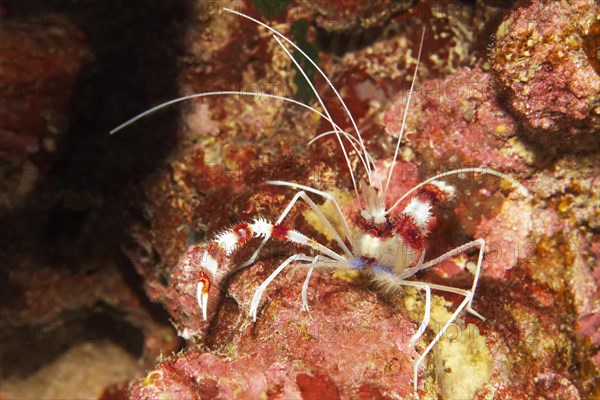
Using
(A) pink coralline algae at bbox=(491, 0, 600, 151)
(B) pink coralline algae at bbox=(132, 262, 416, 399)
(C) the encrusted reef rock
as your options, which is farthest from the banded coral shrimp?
(C) the encrusted reef rock

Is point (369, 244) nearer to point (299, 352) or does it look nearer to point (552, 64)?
point (299, 352)

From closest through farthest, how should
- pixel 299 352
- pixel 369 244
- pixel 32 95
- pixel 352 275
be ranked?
pixel 299 352 < pixel 369 244 < pixel 352 275 < pixel 32 95

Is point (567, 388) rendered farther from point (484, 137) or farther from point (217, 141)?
point (217, 141)

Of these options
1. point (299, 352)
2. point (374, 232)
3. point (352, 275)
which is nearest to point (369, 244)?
point (374, 232)

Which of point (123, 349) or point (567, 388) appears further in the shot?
point (123, 349)

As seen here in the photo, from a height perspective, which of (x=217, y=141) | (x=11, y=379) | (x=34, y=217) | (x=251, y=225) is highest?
(x=251, y=225)

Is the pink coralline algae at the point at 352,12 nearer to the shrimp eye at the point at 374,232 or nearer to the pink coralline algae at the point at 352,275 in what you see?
the pink coralline algae at the point at 352,275

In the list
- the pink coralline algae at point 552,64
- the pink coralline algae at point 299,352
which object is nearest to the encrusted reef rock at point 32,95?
the pink coralline algae at point 299,352

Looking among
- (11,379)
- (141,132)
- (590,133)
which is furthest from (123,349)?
(590,133)
